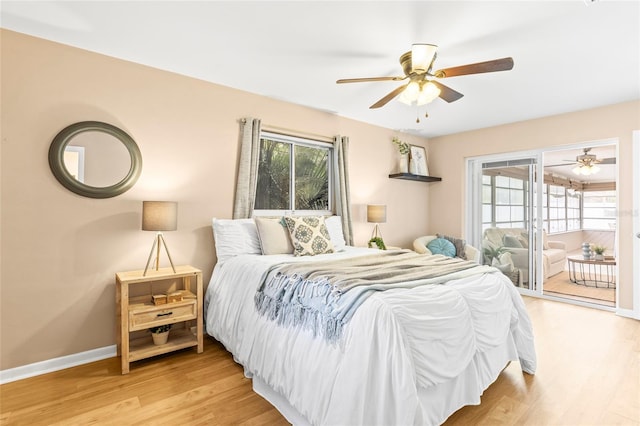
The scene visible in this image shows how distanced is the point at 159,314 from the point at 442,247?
151 inches

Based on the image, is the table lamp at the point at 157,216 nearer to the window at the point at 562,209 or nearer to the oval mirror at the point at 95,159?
the oval mirror at the point at 95,159

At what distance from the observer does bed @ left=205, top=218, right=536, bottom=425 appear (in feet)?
4.69

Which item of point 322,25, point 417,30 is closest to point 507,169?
point 417,30

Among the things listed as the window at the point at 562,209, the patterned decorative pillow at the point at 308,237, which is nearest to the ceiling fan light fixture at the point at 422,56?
the patterned decorative pillow at the point at 308,237

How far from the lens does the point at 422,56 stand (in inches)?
87.1

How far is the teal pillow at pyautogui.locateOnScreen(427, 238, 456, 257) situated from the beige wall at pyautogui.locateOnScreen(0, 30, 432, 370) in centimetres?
309

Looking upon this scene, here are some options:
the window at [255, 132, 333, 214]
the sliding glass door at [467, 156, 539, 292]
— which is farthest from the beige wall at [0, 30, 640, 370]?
the sliding glass door at [467, 156, 539, 292]

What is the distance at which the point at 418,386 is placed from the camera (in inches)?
59.1

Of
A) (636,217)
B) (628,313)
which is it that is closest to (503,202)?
(636,217)

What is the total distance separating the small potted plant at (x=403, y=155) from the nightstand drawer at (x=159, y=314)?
3628 millimetres

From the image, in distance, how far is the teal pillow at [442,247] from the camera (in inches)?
184

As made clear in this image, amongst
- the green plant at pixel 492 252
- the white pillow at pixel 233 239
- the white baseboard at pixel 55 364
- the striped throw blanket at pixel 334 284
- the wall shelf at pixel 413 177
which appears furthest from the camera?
the green plant at pixel 492 252

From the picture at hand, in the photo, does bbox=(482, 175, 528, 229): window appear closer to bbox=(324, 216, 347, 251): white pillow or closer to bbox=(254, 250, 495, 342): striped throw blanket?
bbox=(324, 216, 347, 251): white pillow

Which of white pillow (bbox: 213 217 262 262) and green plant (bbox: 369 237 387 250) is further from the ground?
white pillow (bbox: 213 217 262 262)
